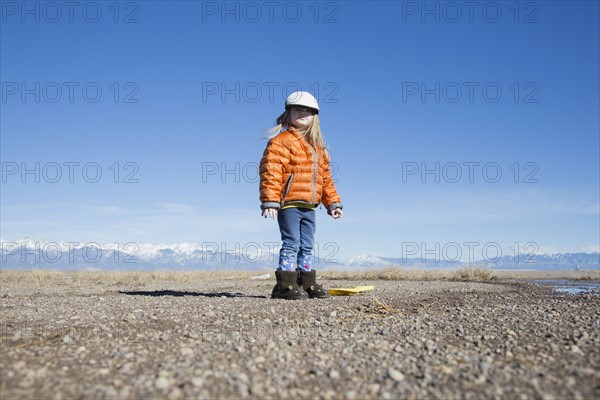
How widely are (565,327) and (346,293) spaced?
4.13 meters

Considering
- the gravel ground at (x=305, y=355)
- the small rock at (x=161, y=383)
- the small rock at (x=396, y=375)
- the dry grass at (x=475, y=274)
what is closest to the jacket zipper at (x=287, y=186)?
the gravel ground at (x=305, y=355)

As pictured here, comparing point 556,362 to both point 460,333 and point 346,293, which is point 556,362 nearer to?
point 460,333

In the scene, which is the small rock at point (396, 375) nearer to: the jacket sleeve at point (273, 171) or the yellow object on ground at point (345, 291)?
the jacket sleeve at point (273, 171)

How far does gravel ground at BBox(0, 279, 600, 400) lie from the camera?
261 centimetres

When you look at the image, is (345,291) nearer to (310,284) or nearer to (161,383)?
(310,284)

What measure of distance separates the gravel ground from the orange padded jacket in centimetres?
223

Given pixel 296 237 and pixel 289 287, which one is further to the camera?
pixel 296 237

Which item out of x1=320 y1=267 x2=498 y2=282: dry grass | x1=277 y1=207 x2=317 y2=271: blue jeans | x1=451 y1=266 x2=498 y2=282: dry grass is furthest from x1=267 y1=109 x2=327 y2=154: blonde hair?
x1=451 y1=266 x2=498 y2=282: dry grass

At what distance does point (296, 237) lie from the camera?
7266mm

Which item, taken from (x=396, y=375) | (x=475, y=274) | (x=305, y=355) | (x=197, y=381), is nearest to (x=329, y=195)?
(x=305, y=355)

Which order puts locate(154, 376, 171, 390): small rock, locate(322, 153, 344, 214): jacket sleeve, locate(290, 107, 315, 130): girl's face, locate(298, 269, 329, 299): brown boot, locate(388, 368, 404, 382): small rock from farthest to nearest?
locate(322, 153, 344, 214): jacket sleeve < locate(290, 107, 315, 130): girl's face < locate(298, 269, 329, 299): brown boot < locate(388, 368, 404, 382): small rock < locate(154, 376, 171, 390): small rock

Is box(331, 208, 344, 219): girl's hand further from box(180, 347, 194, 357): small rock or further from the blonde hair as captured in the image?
box(180, 347, 194, 357): small rock

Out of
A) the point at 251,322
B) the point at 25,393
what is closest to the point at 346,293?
the point at 251,322

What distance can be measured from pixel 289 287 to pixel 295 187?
1.43m
